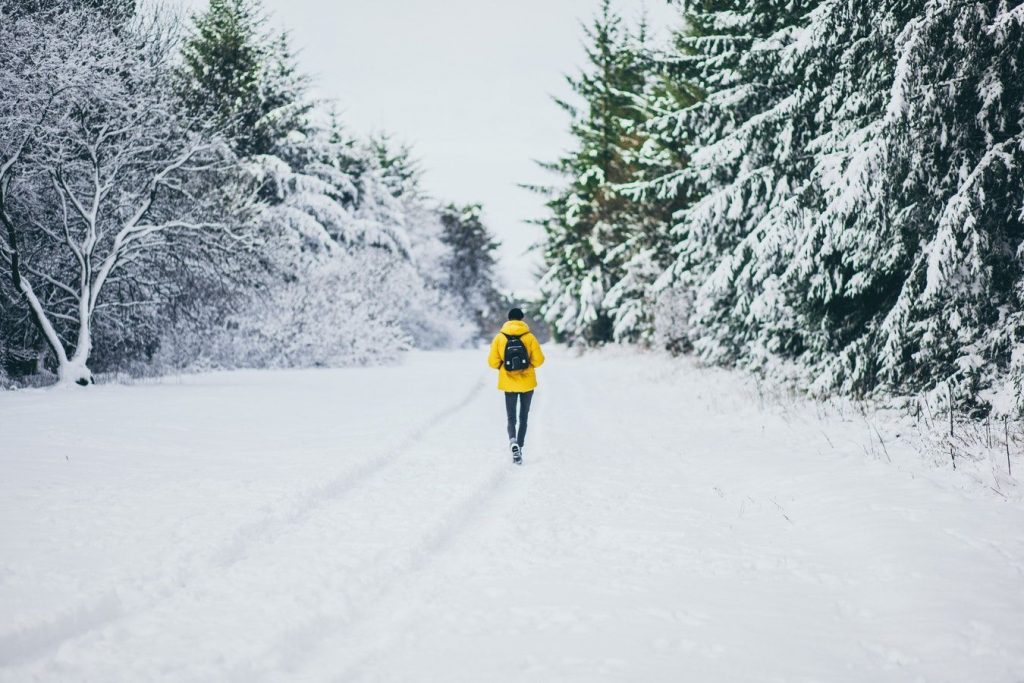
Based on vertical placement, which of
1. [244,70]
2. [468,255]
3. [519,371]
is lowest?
[519,371]

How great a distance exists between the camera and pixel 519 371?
9023mm

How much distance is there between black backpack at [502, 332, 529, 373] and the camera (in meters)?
8.96

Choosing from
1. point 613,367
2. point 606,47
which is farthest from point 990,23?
point 606,47

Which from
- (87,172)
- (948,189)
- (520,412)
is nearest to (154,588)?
(520,412)

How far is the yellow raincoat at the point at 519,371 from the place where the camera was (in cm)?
901

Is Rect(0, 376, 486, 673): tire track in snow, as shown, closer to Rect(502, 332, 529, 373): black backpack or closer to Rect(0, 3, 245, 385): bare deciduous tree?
Rect(502, 332, 529, 373): black backpack

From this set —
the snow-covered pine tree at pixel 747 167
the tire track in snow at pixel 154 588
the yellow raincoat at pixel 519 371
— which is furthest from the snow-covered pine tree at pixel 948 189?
the tire track in snow at pixel 154 588

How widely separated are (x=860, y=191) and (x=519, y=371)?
16.4ft

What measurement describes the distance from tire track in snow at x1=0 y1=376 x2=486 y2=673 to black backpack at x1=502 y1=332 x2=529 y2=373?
2.78 meters

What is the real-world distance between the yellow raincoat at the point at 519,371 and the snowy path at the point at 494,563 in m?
1.00

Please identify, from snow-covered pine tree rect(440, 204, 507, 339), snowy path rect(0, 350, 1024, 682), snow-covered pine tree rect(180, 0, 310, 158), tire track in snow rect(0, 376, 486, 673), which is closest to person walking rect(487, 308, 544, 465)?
snowy path rect(0, 350, 1024, 682)

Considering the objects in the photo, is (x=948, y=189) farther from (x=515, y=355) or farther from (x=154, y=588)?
(x=154, y=588)

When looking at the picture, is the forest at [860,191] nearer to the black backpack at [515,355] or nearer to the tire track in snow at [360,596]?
the black backpack at [515,355]

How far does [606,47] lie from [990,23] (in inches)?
1047
